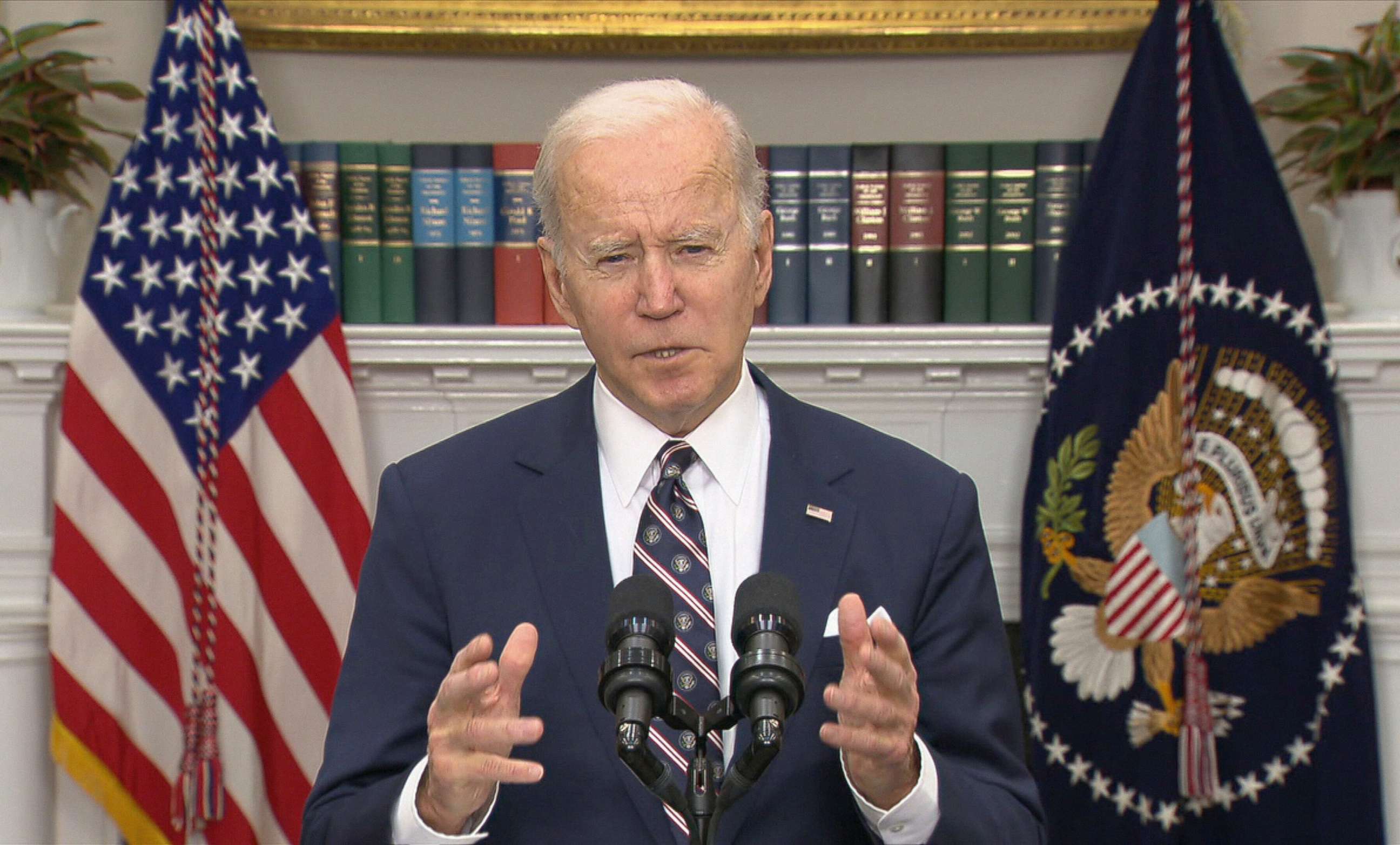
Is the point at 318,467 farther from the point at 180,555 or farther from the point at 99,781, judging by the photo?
the point at 99,781

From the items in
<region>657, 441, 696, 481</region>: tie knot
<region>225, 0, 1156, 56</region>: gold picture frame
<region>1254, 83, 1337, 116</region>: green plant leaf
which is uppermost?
<region>225, 0, 1156, 56</region>: gold picture frame

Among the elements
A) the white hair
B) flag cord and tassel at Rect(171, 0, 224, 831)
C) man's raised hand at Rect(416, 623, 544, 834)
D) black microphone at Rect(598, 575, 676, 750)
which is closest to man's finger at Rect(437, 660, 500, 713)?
man's raised hand at Rect(416, 623, 544, 834)

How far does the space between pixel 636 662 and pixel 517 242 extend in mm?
2230

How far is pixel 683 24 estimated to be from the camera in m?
3.29

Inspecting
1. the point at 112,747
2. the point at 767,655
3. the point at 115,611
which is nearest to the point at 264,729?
the point at 112,747

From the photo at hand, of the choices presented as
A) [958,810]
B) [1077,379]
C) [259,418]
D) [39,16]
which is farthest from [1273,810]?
[39,16]

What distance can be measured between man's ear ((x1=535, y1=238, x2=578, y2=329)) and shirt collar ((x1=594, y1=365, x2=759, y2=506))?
0.31ft

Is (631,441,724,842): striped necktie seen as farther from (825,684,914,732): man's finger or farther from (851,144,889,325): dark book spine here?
(851,144,889,325): dark book spine

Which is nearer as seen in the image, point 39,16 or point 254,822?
point 254,822

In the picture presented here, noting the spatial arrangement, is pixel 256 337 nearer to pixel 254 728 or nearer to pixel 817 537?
pixel 254 728

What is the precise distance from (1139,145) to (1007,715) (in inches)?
71.7

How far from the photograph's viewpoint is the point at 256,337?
3051 millimetres

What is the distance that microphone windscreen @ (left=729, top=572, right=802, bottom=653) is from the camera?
108cm

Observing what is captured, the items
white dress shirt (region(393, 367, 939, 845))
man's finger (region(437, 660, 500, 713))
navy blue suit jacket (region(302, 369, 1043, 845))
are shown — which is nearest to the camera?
man's finger (region(437, 660, 500, 713))
